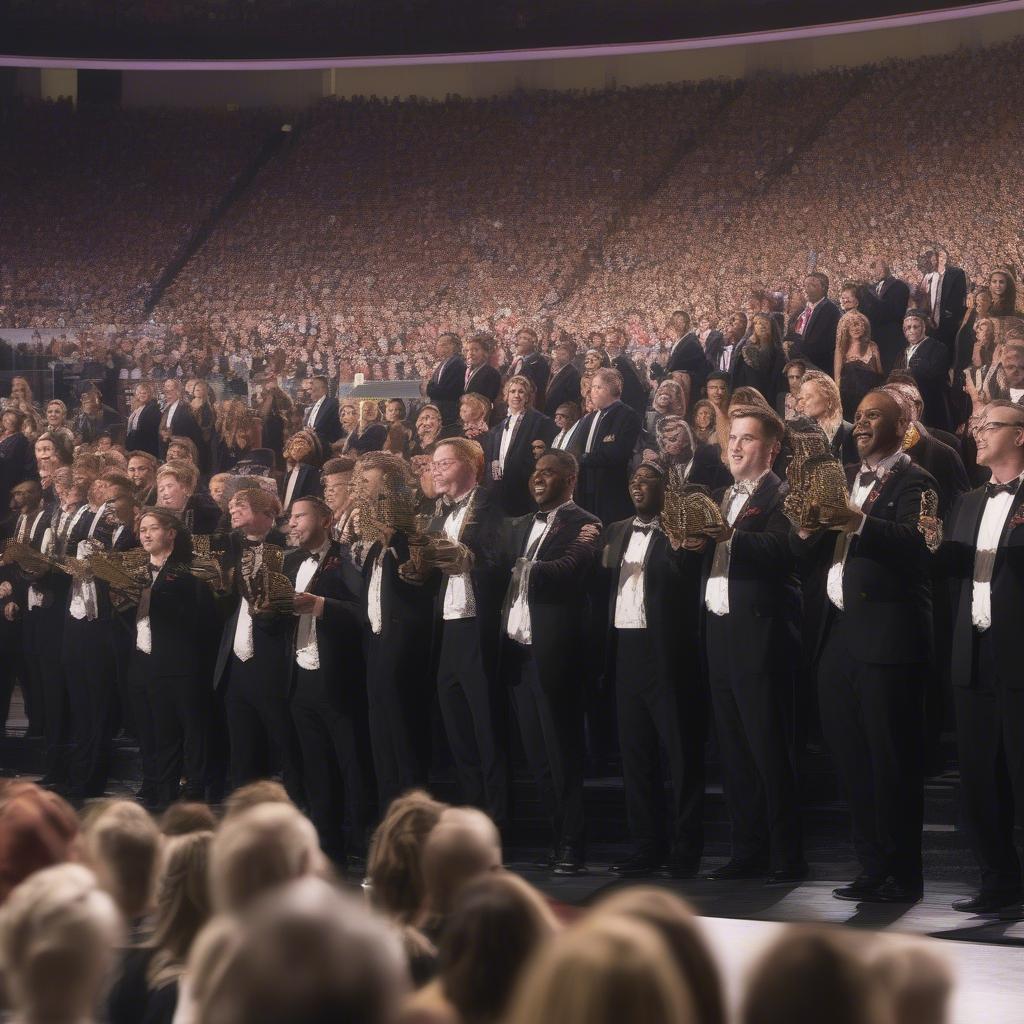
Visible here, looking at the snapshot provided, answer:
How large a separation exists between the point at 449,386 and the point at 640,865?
20.7 feet

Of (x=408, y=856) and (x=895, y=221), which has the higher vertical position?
(x=895, y=221)

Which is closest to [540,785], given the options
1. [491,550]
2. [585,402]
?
[491,550]

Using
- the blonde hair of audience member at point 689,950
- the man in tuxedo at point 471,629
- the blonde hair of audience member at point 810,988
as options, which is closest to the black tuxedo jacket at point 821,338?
the man in tuxedo at point 471,629

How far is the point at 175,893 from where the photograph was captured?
3.33 m

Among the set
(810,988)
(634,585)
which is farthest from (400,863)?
(634,585)

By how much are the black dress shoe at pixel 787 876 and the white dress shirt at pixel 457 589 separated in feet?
5.46

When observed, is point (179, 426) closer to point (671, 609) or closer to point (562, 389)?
point (562, 389)

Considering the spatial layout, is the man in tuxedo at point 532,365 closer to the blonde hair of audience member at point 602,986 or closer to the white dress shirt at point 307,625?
the white dress shirt at point 307,625

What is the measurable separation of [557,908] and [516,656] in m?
1.50

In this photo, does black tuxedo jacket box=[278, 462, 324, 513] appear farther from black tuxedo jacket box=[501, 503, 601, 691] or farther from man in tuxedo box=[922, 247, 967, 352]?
man in tuxedo box=[922, 247, 967, 352]

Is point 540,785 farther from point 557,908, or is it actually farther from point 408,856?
point 408,856

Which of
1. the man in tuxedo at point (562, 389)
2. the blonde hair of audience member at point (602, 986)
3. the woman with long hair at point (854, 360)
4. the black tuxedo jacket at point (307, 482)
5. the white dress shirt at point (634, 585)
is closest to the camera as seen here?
the blonde hair of audience member at point (602, 986)

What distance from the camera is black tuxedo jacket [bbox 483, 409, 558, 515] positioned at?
10180 mm

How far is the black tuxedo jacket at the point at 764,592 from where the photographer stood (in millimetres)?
6500
